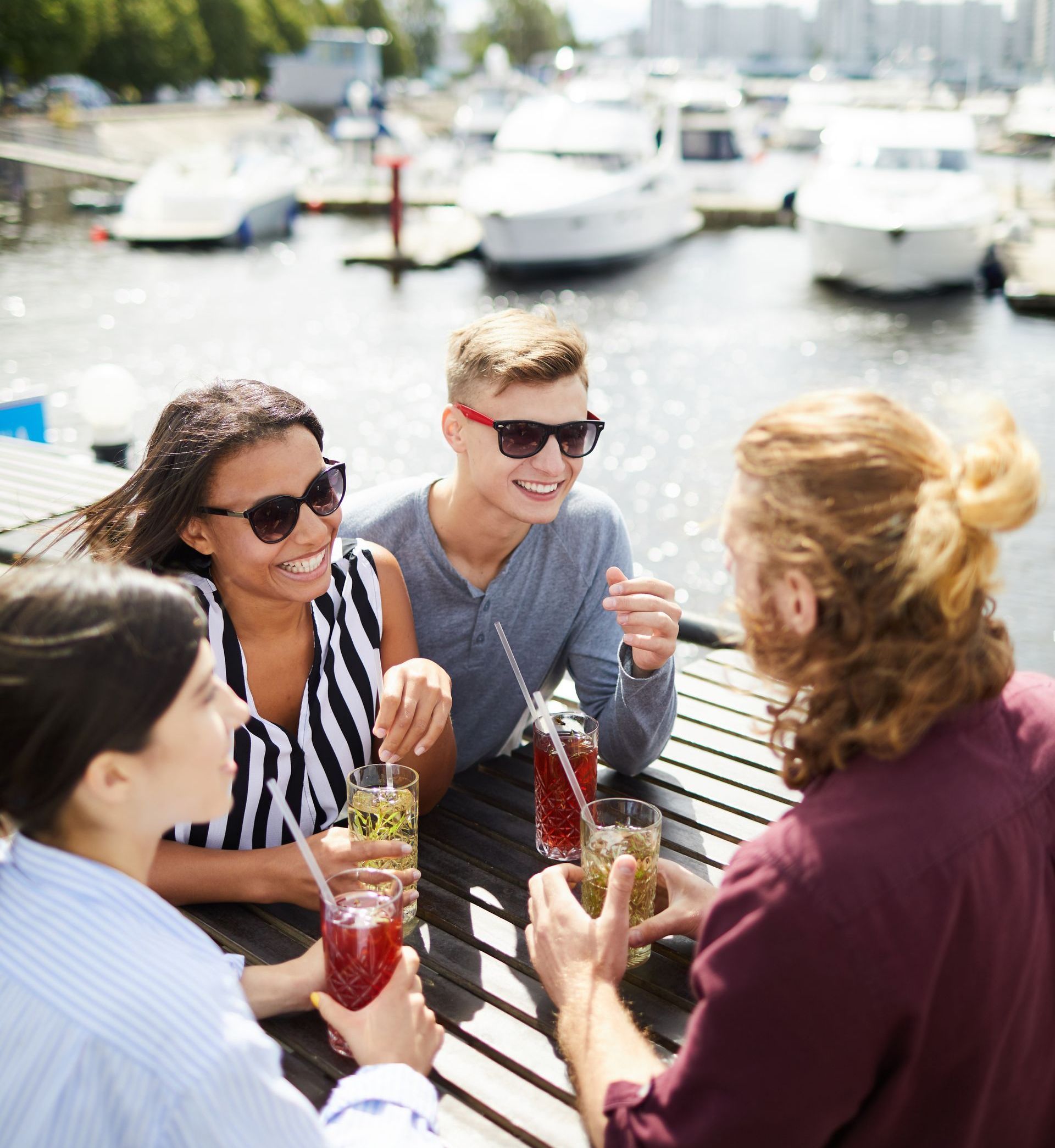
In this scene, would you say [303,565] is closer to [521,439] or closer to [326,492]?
[326,492]

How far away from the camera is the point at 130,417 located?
647 centimetres

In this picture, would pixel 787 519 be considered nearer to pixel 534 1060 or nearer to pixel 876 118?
pixel 534 1060

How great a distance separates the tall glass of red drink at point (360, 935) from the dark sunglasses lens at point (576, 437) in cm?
117

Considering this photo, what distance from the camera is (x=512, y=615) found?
2596 mm

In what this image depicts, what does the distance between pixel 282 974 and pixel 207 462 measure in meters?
0.93

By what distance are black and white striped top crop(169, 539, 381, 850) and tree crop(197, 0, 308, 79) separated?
6301cm

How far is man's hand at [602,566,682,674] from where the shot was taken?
215cm

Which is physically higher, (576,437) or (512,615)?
(576,437)

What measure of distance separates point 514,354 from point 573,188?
20242 millimetres

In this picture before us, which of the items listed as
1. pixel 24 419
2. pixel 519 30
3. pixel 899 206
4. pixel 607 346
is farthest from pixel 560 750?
pixel 519 30

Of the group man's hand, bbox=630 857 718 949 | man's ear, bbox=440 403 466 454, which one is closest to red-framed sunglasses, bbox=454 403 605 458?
man's ear, bbox=440 403 466 454

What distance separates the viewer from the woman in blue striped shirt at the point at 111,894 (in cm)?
106

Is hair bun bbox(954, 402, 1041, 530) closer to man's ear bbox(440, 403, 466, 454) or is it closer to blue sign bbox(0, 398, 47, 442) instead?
man's ear bbox(440, 403, 466, 454)

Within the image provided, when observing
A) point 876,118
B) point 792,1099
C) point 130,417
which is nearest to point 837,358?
point 876,118
